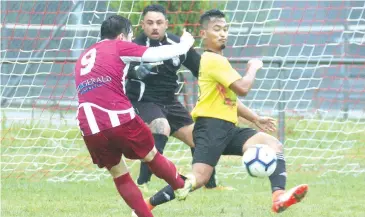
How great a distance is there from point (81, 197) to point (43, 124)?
305 centimetres

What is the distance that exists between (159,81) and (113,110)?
Result: 2.50 metres

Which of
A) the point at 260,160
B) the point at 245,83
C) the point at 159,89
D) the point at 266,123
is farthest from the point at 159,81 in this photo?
the point at 260,160

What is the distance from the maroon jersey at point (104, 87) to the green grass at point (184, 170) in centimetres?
130

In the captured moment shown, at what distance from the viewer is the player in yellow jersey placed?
6668 mm

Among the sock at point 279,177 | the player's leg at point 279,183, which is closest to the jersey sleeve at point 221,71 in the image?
the player's leg at point 279,183

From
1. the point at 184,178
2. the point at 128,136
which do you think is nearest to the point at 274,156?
the point at 184,178

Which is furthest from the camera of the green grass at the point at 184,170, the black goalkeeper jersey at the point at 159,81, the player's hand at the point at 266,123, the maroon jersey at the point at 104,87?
the black goalkeeper jersey at the point at 159,81

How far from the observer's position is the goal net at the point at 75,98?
10.6 meters

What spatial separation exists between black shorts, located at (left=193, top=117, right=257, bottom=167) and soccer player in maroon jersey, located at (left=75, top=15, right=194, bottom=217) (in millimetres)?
570

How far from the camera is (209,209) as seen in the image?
293 inches

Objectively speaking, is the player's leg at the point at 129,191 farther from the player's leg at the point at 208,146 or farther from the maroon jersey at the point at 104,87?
the player's leg at the point at 208,146

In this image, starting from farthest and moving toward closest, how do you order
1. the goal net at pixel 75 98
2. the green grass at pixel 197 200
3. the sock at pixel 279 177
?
the goal net at pixel 75 98 → the green grass at pixel 197 200 → the sock at pixel 279 177

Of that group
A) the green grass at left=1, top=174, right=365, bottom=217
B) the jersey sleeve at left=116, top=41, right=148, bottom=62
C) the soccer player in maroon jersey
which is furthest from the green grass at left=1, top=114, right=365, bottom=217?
the jersey sleeve at left=116, top=41, right=148, bottom=62

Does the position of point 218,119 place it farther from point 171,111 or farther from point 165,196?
point 171,111
